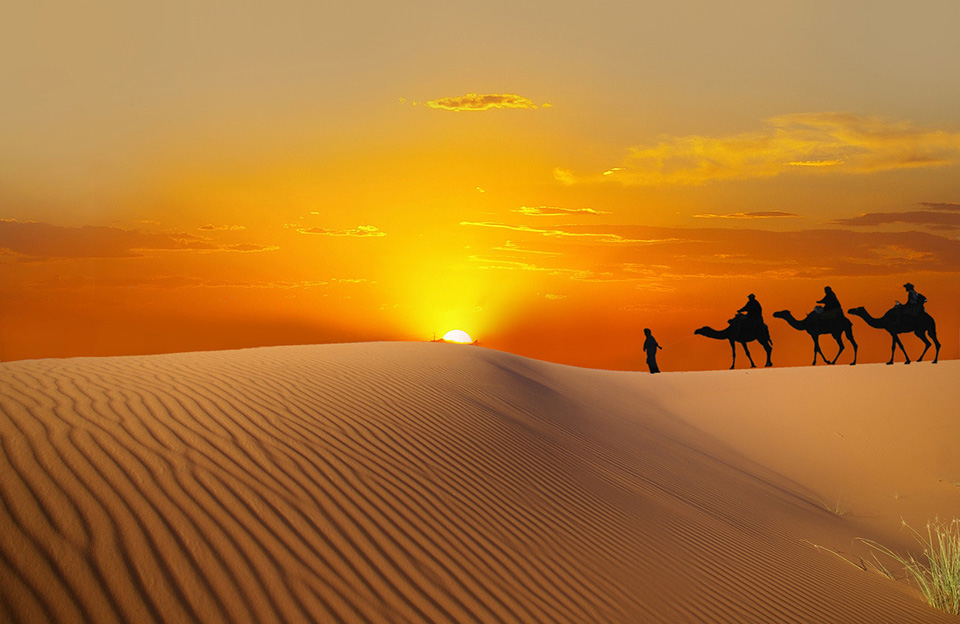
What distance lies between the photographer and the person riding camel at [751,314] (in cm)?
2366

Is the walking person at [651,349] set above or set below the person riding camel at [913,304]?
below

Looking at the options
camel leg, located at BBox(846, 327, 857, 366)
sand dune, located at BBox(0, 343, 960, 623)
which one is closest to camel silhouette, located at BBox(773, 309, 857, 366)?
camel leg, located at BBox(846, 327, 857, 366)

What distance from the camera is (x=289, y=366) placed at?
11.2 metres

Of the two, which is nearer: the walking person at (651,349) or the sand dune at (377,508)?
the sand dune at (377,508)

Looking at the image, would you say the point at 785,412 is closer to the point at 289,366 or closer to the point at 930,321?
the point at 930,321

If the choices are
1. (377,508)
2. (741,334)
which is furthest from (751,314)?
(377,508)

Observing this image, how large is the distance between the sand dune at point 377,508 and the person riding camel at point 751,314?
9.52 meters

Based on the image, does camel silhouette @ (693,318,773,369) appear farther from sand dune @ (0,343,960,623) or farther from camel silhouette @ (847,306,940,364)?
sand dune @ (0,343,960,623)

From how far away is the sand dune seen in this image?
432 centimetres

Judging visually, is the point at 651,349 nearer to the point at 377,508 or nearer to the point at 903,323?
the point at 903,323

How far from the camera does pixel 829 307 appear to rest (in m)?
23.6

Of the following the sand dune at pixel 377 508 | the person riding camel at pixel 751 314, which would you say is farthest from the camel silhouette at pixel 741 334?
the sand dune at pixel 377 508

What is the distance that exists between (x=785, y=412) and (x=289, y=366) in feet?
48.7

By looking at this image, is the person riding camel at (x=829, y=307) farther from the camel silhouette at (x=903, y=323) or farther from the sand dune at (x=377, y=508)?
the sand dune at (x=377, y=508)
